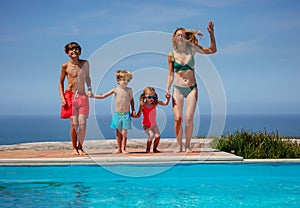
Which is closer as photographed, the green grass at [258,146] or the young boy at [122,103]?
the young boy at [122,103]

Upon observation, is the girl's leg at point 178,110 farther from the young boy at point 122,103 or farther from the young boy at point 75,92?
the young boy at point 75,92

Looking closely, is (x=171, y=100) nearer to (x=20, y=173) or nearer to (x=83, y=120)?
(x=83, y=120)

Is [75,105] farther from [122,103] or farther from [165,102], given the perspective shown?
[165,102]

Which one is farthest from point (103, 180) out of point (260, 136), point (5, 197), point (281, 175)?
point (260, 136)

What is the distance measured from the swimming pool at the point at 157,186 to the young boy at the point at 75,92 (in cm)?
93

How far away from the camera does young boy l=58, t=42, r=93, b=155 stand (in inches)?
298

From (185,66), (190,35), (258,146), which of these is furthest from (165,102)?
(258,146)

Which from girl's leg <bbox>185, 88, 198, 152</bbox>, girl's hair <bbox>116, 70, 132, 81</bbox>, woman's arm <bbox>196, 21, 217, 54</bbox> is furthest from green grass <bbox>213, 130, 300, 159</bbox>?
girl's hair <bbox>116, 70, 132, 81</bbox>

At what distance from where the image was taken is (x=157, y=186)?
6.40m

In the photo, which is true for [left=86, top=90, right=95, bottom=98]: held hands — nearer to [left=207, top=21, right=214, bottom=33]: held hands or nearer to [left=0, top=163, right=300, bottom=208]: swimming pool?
[left=0, top=163, right=300, bottom=208]: swimming pool

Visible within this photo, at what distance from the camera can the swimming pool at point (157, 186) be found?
5.51 meters

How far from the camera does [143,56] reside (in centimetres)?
731

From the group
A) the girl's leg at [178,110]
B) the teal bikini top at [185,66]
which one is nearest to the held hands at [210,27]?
the teal bikini top at [185,66]

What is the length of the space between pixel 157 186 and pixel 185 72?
219 centimetres
